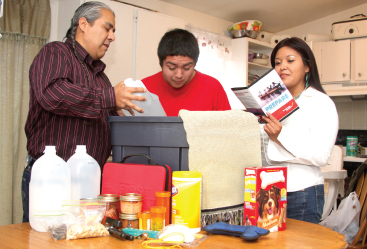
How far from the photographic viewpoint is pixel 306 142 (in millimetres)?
1124

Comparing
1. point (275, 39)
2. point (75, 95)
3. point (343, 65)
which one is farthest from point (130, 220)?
point (275, 39)

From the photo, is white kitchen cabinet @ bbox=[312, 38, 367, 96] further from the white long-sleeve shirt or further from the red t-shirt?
the white long-sleeve shirt

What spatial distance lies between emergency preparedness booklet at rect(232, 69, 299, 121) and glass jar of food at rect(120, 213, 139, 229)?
47 cm

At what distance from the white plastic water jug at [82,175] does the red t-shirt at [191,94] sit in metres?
0.69

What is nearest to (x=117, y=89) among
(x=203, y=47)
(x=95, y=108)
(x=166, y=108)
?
(x=95, y=108)

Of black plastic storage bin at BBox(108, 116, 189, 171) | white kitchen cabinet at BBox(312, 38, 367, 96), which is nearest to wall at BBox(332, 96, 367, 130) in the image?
white kitchen cabinet at BBox(312, 38, 367, 96)

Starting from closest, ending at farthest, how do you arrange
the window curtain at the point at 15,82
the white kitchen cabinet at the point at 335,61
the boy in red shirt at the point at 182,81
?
the boy in red shirt at the point at 182,81 → the window curtain at the point at 15,82 → the white kitchen cabinet at the point at 335,61

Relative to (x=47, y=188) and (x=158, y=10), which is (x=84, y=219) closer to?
(x=47, y=188)

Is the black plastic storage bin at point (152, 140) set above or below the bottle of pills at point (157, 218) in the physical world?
above

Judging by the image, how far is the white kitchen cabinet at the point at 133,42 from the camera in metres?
2.98

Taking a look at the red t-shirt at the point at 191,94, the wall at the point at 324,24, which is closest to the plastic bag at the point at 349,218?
the red t-shirt at the point at 191,94

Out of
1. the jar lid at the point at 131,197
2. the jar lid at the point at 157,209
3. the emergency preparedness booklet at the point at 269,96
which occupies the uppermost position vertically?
the emergency preparedness booklet at the point at 269,96

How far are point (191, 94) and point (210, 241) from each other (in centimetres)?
97

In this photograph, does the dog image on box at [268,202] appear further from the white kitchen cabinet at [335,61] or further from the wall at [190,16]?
the white kitchen cabinet at [335,61]
